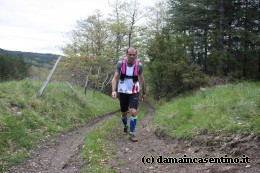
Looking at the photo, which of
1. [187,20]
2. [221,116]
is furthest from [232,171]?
[187,20]

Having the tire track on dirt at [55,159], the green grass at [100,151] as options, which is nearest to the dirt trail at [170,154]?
the green grass at [100,151]

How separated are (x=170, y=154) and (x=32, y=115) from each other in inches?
248

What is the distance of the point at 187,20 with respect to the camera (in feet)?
81.8

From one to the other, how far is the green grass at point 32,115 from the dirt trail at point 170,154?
9.04 ft

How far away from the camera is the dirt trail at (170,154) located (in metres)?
4.94

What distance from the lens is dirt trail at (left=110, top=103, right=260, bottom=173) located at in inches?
195

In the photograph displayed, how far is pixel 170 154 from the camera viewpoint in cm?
661

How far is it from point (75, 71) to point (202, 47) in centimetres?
1271

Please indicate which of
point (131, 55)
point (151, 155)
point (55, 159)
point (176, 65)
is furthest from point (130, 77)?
point (176, 65)

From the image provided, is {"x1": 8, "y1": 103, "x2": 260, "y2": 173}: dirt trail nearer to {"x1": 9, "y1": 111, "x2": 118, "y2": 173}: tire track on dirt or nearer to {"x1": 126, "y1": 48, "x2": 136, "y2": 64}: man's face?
{"x1": 9, "y1": 111, "x2": 118, "y2": 173}: tire track on dirt

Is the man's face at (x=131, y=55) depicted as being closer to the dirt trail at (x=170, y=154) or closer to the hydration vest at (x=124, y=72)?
the hydration vest at (x=124, y=72)

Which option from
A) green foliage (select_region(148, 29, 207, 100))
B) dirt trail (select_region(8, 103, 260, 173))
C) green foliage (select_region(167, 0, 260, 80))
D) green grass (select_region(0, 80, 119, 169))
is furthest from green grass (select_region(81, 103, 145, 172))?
green foliage (select_region(167, 0, 260, 80))

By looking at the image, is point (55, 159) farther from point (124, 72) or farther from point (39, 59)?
point (39, 59)

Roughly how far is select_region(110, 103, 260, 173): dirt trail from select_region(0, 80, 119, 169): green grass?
9.04 feet
